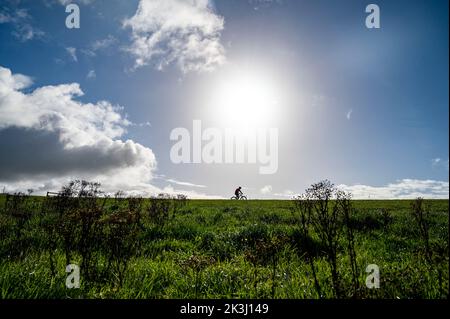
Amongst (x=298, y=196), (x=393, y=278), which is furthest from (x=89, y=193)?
(x=393, y=278)

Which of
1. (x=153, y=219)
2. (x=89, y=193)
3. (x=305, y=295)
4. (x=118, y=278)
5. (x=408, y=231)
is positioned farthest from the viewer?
(x=89, y=193)

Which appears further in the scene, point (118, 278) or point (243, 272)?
point (243, 272)

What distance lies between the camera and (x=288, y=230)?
389 inches

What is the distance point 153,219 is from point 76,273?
7560 mm

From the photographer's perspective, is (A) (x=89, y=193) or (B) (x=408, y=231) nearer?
(B) (x=408, y=231)
